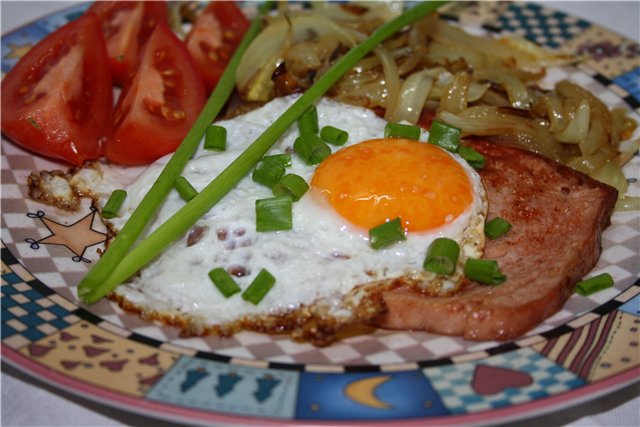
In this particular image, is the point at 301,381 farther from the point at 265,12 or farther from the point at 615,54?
the point at 615,54

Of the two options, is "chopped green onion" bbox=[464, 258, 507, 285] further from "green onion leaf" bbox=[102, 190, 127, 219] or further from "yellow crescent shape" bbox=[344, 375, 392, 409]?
"green onion leaf" bbox=[102, 190, 127, 219]

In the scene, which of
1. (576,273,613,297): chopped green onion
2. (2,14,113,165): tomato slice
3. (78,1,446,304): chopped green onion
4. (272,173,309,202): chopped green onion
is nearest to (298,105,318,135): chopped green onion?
(78,1,446,304): chopped green onion

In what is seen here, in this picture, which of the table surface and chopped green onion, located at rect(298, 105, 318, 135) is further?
chopped green onion, located at rect(298, 105, 318, 135)

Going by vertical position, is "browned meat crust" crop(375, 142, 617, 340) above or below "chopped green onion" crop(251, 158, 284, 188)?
below

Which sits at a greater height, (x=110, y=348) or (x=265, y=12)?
(x=265, y=12)

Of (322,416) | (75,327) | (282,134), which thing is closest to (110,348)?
(75,327)

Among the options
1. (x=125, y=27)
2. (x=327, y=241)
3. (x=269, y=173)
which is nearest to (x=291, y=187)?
(x=269, y=173)
